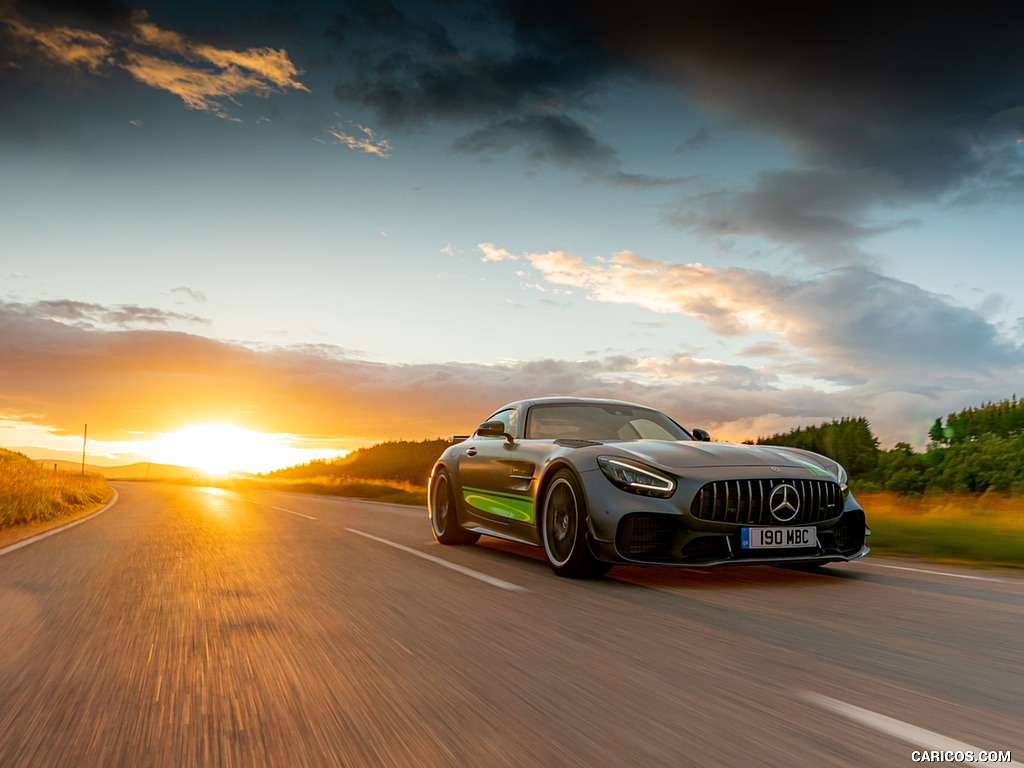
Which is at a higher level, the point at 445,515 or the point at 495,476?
the point at 495,476

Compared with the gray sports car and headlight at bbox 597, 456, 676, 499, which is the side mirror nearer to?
the gray sports car

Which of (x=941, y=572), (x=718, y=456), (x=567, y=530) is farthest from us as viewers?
(x=941, y=572)

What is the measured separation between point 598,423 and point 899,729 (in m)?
5.47

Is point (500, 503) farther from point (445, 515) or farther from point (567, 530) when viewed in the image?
point (445, 515)

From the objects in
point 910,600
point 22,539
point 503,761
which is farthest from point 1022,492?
point 22,539

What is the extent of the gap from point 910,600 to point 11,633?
212 inches

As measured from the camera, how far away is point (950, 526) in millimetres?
10953

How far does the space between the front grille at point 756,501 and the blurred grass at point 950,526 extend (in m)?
3.32

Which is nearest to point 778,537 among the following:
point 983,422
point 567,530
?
point 567,530

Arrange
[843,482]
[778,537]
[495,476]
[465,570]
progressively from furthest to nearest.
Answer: [495,476] → [465,570] → [843,482] → [778,537]

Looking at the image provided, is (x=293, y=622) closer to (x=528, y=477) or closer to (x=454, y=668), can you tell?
(x=454, y=668)

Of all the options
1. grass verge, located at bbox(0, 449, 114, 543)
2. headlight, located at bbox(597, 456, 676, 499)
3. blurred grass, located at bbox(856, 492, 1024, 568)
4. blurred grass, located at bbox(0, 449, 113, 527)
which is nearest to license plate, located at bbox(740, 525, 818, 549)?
headlight, located at bbox(597, 456, 676, 499)

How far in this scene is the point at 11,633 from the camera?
460cm

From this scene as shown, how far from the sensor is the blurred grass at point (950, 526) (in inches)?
356
